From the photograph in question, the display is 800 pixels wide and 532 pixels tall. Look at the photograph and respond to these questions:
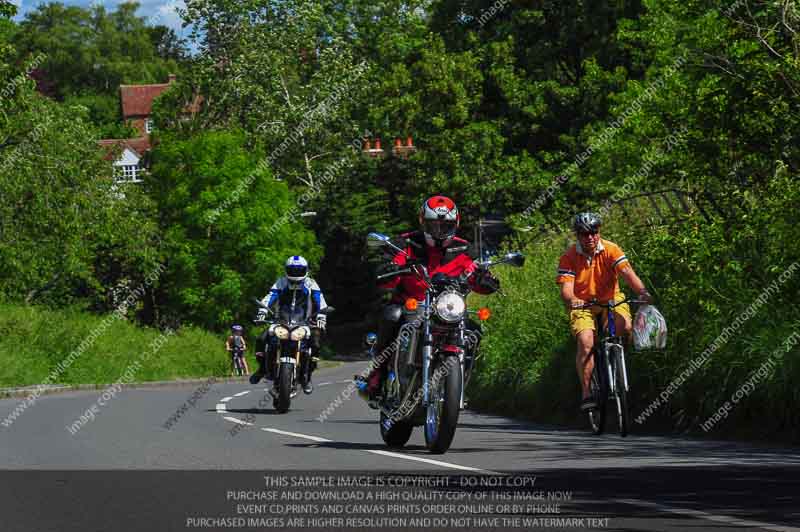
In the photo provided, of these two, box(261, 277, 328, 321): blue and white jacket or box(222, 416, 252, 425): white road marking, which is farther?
box(261, 277, 328, 321): blue and white jacket

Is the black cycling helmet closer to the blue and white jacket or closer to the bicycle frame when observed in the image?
the bicycle frame

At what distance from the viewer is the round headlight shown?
68.1 feet

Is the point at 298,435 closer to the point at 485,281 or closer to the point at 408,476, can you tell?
the point at 485,281

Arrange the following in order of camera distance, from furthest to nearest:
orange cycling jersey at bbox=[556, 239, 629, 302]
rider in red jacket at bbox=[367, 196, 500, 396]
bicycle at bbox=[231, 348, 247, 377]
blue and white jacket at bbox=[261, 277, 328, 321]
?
1. bicycle at bbox=[231, 348, 247, 377]
2. blue and white jacket at bbox=[261, 277, 328, 321]
3. orange cycling jersey at bbox=[556, 239, 629, 302]
4. rider in red jacket at bbox=[367, 196, 500, 396]

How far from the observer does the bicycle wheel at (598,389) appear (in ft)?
42.9

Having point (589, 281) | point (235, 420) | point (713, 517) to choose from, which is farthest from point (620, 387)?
point (235, 420)

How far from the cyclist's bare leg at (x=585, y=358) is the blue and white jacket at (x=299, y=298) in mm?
8462

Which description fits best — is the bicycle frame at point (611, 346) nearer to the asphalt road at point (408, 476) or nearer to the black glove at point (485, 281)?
the asphalt road at point (408, 476)

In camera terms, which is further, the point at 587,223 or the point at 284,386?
the point at 284,386

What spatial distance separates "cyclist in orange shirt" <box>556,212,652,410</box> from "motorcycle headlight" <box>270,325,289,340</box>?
807 centimetres

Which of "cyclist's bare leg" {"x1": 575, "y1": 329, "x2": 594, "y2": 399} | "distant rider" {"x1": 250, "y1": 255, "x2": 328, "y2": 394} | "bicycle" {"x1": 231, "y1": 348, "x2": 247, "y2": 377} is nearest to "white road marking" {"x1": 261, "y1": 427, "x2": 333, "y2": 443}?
"cyclist's bare leg" {"x1": 575, "y1": 329, "x2": 594, "y2": 399}

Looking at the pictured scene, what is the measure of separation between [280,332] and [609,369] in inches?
339

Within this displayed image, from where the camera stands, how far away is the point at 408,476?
374 inches

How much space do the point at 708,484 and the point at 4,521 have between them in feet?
13.5
